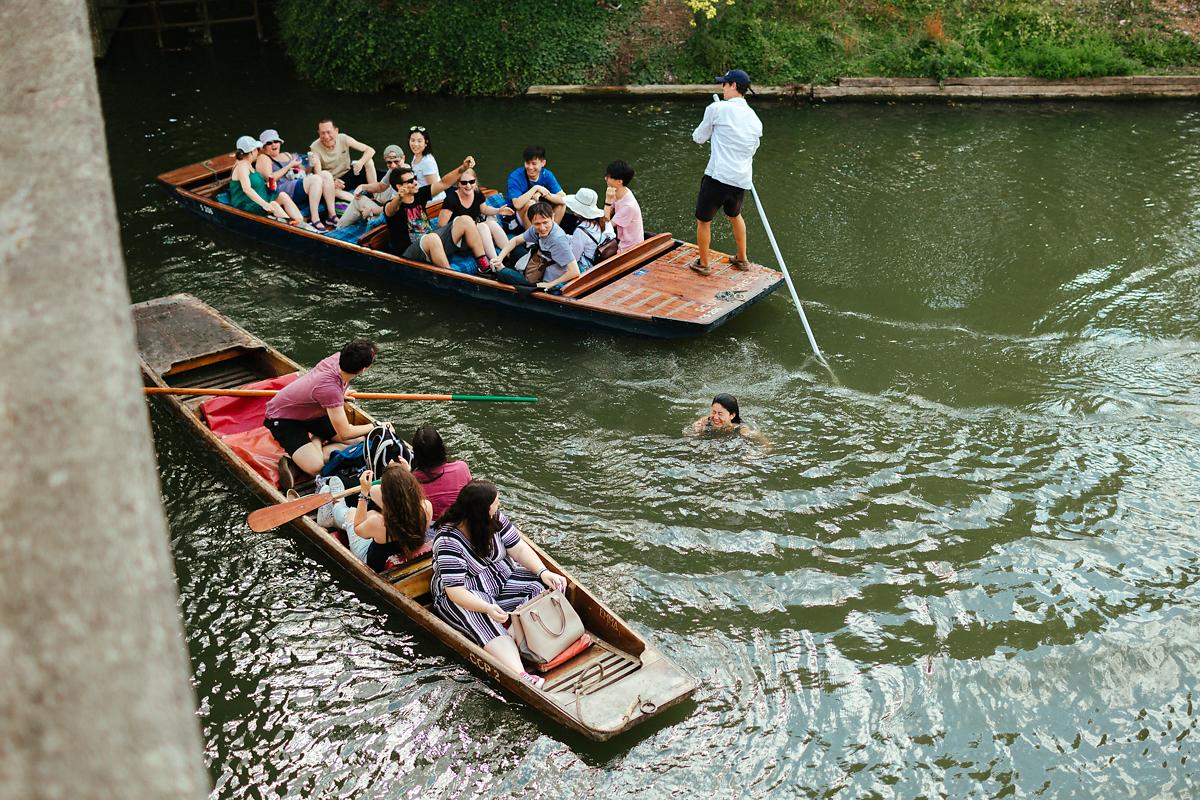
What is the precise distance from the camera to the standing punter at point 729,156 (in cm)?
870

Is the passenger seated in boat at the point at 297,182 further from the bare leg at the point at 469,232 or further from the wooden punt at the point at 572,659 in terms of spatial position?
the wooden punt at the point at 572,659

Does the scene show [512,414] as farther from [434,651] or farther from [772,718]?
[772,718]

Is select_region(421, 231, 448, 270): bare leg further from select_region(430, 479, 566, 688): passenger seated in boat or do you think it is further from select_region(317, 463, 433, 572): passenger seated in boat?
select_region(430, 479, 566, 688): passenger seated in boat

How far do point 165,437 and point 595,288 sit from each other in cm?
348

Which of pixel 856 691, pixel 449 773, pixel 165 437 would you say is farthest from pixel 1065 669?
pixel 165 437

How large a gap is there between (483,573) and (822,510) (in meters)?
2.27

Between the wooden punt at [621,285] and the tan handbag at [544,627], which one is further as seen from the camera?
the wooden punt at [621,285]

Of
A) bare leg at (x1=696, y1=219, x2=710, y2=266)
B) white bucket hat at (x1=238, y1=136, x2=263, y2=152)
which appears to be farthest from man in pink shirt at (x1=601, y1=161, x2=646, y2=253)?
white bucket hat at (x1=238, y1=136, x2=263, y2=152)

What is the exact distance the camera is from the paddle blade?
6125mm

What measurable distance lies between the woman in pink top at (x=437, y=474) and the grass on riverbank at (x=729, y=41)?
979 centimetres

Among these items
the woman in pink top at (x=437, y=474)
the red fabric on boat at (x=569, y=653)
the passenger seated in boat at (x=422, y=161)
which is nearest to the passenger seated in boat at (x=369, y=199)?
the passenger seated in boat at (x=422, y=161)

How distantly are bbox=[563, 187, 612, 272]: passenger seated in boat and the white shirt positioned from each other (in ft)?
3.37

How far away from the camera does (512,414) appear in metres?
8.03

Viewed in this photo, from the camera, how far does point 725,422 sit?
7.22m
